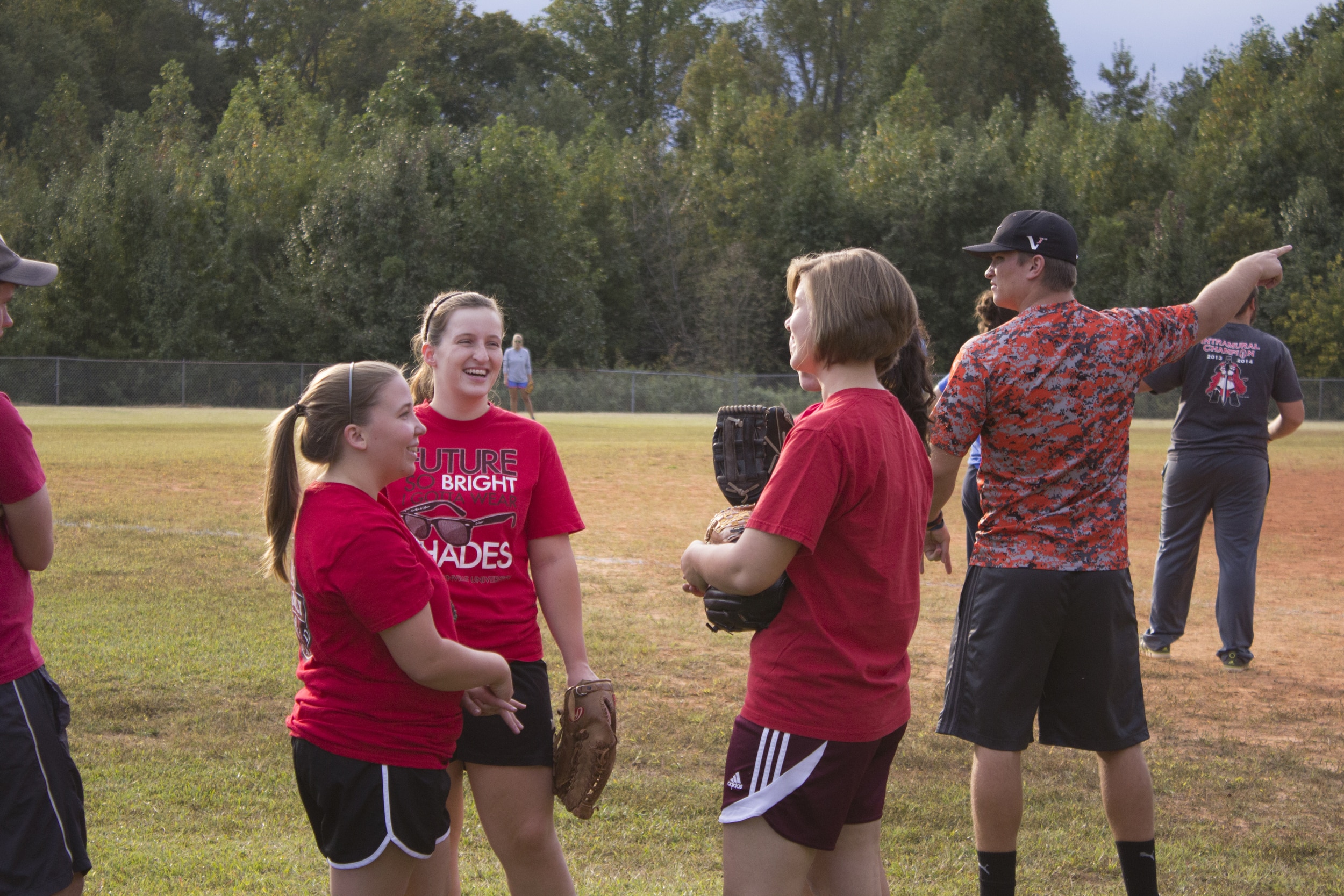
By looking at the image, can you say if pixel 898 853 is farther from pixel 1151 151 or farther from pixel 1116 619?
pixel 1151 151

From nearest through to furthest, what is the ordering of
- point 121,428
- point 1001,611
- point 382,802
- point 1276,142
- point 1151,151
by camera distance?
point 382,802 < point 1001,611 < point 121,428 < point 1276,142 < point 1151,151

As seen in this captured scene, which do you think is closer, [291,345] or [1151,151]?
[291,345]

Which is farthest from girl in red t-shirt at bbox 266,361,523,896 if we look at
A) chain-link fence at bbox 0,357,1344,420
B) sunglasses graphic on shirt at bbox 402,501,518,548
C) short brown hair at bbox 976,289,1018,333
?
chain-link fence at bbox 0,357,1344,420

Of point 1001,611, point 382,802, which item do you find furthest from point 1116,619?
point 382,802

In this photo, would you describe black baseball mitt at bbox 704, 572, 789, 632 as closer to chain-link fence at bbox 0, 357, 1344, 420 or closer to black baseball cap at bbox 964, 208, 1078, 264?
black baseball cap at bbox 964, 208, 1078, 264

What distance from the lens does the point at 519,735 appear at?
309 cm

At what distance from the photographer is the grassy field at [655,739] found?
4.05 metres

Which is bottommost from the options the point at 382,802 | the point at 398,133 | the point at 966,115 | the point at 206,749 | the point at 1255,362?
the point at 206,749

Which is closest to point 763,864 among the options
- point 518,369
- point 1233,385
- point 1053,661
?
point 1053,661

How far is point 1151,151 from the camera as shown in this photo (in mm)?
50094

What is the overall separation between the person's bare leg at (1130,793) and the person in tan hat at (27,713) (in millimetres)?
2806

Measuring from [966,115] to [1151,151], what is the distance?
885 cm

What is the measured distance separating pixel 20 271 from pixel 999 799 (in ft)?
9.75

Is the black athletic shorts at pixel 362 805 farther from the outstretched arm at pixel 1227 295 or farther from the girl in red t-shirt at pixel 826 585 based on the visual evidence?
the outstretched arm at pixel 1227 295
